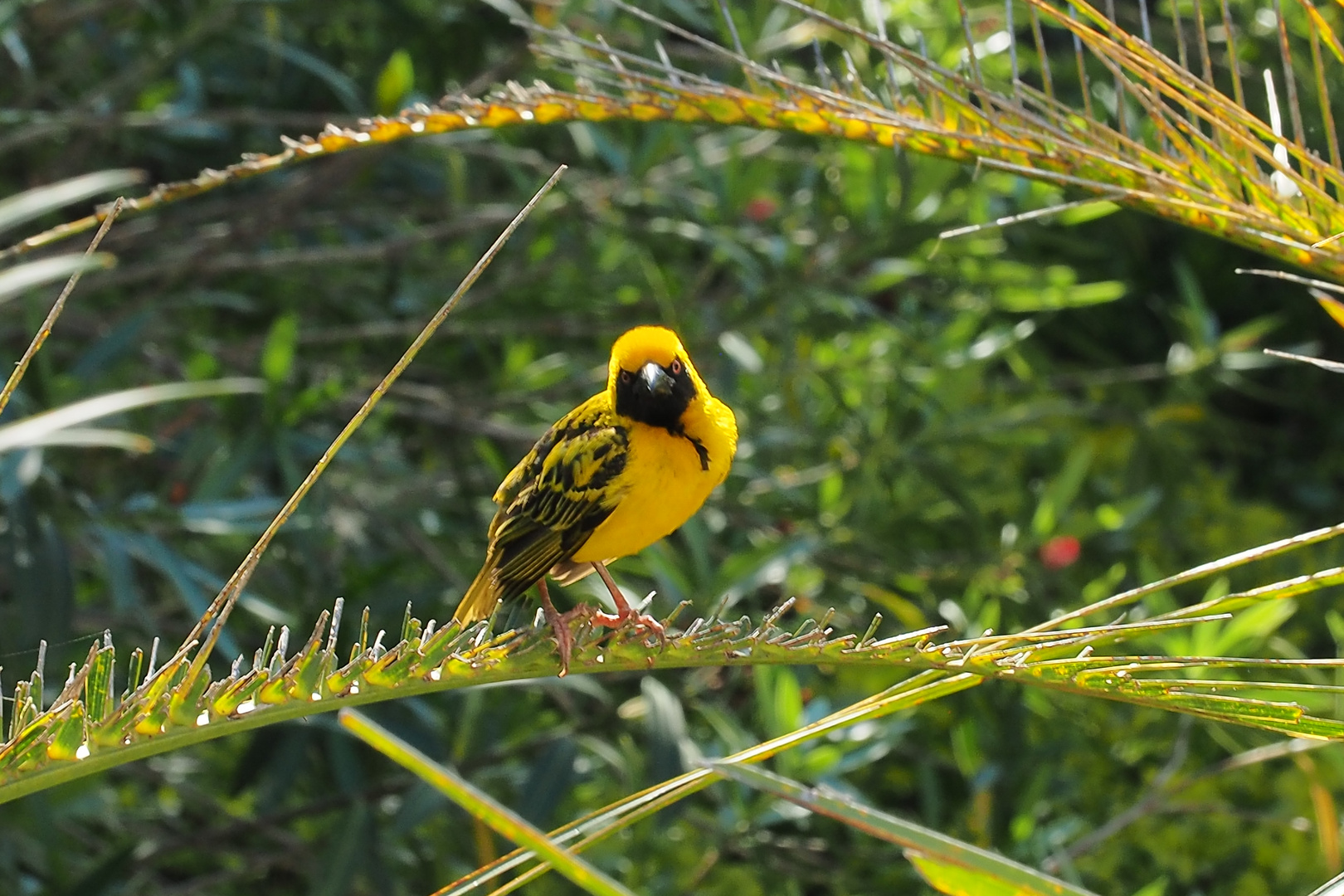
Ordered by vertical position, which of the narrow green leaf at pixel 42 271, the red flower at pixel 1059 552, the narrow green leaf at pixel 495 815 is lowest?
the red flower at pixel 1059 552

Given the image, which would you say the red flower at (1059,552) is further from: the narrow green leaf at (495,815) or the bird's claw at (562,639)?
the narrow green leaf at (495,815)

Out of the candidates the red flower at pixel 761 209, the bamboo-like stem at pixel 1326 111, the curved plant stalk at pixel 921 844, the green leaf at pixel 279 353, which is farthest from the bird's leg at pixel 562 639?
the red flower at pixel 761 209

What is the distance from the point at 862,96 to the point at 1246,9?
131 inches

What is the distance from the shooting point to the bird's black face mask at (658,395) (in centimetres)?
216

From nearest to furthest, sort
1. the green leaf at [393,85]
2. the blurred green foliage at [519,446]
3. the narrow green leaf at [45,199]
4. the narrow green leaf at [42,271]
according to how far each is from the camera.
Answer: the narrow green leaf at [42,271] < the narrow green leaf at [45,199] < the blurred green foliage at [519,446] < the green leaf at [393,85]

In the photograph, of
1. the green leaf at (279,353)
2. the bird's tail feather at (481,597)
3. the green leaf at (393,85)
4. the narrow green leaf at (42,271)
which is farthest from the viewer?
the green leaf at (393,85)

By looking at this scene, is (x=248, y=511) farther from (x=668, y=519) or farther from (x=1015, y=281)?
(x=1015, y=281)

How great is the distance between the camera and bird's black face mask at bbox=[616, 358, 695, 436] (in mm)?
2156

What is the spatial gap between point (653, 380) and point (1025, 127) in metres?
0.82

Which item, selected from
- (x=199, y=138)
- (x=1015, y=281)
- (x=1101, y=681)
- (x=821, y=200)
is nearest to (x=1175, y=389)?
(x=1015, y=281)

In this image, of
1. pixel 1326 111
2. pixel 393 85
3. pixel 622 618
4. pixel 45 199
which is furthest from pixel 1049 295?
pixel 45 199

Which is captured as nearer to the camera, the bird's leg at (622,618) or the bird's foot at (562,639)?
the bird's foot at (562,639)

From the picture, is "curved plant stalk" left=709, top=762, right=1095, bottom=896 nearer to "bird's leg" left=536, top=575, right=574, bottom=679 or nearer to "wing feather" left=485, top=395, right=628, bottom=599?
"bird's leg" left=536, top=575, right=574, bottom=679

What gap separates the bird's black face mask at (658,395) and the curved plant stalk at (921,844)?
1.44 m
